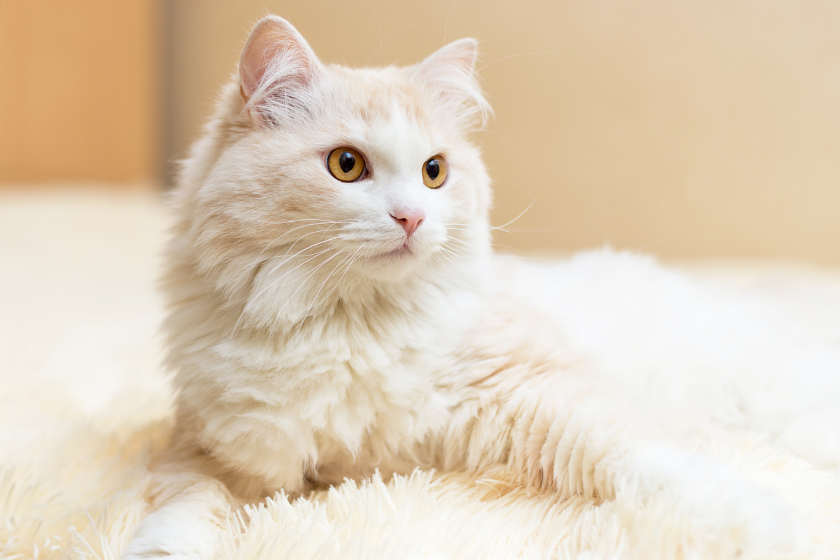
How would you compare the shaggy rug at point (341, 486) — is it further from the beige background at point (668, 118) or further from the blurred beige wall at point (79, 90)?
the blurred beige wall at point (79, 90)

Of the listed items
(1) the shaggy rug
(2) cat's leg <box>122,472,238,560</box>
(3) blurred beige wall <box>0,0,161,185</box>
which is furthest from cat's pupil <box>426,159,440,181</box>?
(3) blurred beige wall <box>0,0,161,185</box>

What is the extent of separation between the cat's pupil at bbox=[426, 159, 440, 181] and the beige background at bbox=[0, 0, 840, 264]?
5.66 feet

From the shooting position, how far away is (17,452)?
1080 mm

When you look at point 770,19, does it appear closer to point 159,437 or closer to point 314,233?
point 314,233

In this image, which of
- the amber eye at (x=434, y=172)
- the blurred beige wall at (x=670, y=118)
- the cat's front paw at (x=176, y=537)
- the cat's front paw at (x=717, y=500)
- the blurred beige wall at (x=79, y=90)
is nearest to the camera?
the cat's front paw at (x=717, y=500)

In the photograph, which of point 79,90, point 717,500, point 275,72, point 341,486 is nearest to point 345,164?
point 275,72

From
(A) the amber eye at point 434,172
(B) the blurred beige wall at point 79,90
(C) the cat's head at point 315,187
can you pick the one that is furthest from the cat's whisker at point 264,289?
(B) the blurred beige wall at point 79,90

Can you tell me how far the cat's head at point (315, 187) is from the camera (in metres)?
0.91

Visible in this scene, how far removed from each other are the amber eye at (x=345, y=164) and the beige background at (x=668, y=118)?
184 centimetres

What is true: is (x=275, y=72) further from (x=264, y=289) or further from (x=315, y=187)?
(x=264, y=289)

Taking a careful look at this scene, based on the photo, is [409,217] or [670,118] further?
[670,118]

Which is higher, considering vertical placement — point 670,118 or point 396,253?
point 670,118

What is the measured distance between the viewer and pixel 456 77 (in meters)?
1.21

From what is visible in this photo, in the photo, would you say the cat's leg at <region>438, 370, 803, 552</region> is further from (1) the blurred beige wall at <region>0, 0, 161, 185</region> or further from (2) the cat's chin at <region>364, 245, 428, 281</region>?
(1) the blurred beige wall at <region>0, 0, 161, 185</region>
